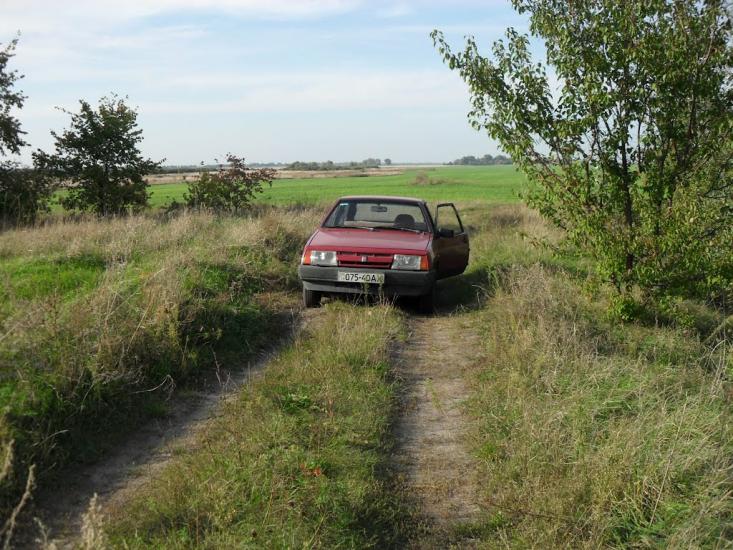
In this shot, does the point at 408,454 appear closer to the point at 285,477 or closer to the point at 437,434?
the point at 437,434

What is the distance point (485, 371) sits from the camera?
6852 mm

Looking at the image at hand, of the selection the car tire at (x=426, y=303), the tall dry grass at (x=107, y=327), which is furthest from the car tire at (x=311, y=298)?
the car tire at (x=426, y=303)

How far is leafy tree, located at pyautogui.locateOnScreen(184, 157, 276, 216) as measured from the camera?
73.2 feet

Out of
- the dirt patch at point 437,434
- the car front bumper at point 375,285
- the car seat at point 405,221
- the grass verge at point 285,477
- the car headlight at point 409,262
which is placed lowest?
the dirt patch at point 437,434

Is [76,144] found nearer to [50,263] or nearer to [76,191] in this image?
[76,191]

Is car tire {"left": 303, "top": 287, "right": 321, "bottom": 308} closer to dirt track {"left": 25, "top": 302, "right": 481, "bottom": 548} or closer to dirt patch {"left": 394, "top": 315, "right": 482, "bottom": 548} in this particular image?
dirt patch {"left": 394, "top": 315, "right": 482, "bottom": 548}

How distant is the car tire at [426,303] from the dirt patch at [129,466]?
3.57m

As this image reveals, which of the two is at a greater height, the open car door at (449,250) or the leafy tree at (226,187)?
the leafy tree at (226,187)

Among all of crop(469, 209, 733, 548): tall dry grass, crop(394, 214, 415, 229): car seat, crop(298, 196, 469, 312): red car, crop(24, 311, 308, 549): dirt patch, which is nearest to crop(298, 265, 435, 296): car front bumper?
crop(298, 196, 469, 312): red car

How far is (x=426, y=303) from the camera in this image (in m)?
9.72

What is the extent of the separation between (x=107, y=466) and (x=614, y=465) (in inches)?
136

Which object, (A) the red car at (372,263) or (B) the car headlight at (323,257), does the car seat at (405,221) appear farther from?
(B) the car headlight at (323,257)

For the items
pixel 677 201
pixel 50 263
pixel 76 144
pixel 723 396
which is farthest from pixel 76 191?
pixel 723 396

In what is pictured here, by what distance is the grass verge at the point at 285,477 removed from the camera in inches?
145
